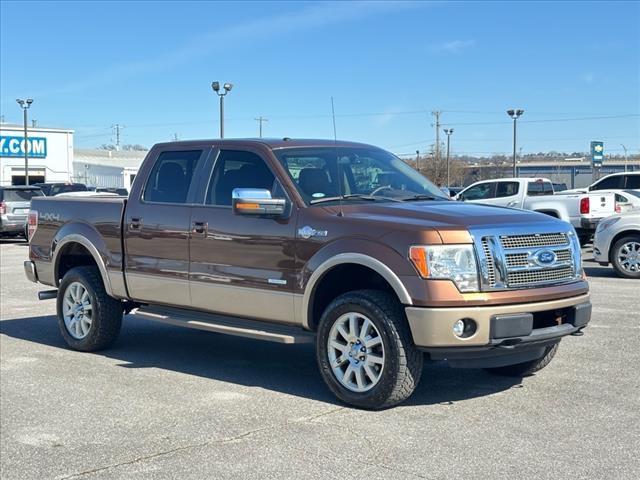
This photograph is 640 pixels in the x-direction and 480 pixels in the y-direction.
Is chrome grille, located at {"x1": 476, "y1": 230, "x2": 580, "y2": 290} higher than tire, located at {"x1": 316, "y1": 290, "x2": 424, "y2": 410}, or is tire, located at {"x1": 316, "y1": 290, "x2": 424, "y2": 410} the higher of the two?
chrome grille, located at {"x1": 476, "y1": 230, "x2": 580, "y2": 290}

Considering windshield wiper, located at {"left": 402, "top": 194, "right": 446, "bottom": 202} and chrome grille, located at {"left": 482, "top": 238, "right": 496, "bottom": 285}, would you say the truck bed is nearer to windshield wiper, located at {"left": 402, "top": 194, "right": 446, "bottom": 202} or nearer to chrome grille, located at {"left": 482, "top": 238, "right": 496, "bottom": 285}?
windshield wiper, located at {"left": 402, "top": 194, "right": 446, "bottom": 202}

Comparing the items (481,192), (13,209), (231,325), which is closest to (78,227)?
(231,325)

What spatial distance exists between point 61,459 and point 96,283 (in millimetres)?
3340

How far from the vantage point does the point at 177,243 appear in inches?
290

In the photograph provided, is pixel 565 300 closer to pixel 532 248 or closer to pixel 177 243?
pixel 532 248

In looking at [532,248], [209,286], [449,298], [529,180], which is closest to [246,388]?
[209,286]

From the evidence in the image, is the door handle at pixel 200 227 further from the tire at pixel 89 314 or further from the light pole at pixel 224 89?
the light pole at pixel 224 89

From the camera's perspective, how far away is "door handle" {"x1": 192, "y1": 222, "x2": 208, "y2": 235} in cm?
714

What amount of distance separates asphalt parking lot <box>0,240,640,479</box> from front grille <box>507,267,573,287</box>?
91 cm

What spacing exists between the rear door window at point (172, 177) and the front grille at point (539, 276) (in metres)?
3.12

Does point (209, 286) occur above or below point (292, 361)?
above

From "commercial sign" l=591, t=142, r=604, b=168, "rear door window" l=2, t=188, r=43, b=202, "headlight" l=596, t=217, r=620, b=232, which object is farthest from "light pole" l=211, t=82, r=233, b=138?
"commercial sign" l=591, t=142, r=604, b=168

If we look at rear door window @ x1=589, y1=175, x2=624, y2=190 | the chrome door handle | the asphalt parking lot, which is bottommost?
the asphalt parking lot

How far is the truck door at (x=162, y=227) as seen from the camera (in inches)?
290
